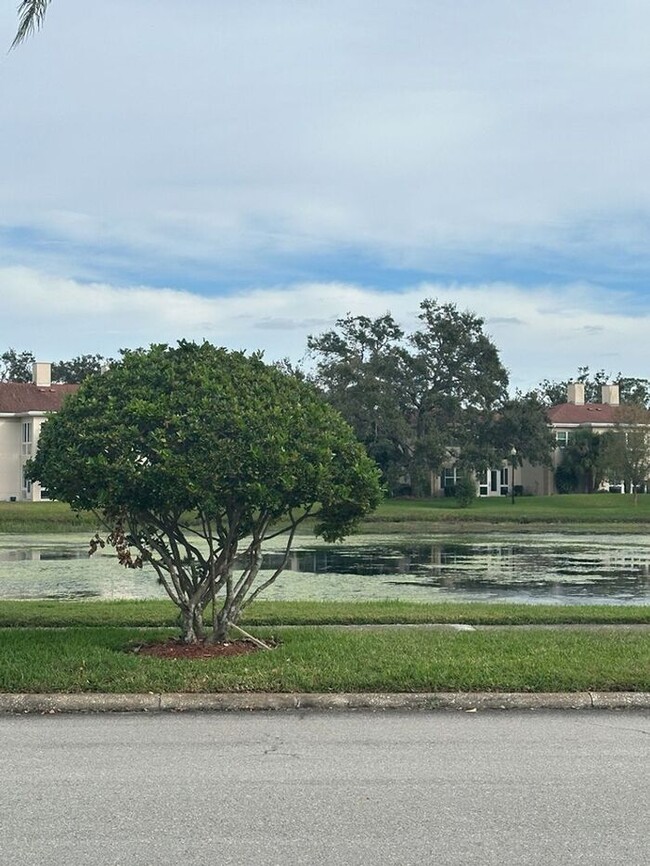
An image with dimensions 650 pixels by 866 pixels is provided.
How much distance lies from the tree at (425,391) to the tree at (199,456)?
57.8 metres

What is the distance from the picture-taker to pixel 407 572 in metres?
27.8

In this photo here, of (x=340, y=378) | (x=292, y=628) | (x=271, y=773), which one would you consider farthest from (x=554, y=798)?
(x=340, y=378)

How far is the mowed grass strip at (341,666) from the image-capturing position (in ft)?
31.8

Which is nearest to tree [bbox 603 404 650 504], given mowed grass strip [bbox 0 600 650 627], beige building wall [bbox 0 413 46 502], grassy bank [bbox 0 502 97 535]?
grassy bank [bbox 0 502 97 535]

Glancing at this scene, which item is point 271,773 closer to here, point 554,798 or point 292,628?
point 554,798

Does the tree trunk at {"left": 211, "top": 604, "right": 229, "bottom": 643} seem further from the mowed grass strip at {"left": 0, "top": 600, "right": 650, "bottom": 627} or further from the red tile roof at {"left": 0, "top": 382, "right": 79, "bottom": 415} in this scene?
the red tile roof at {"left": 0, "top": 382, "right": 79, "bottom": 415}

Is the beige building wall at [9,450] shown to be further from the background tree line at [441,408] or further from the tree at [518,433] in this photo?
the tree at [518,433]

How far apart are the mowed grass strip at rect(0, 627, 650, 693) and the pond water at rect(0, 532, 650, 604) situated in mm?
9498

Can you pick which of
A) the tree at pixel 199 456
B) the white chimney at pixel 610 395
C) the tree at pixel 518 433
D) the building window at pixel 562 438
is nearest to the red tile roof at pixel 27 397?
the tree at pixel 518 433

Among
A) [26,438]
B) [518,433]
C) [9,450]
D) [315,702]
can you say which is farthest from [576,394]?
[315,702]

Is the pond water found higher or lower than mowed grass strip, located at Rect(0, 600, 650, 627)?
lower

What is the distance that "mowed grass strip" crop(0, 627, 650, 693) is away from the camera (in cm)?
970

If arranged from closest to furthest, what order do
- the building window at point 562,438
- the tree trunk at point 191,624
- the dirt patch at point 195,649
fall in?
1. the dirt patch at point 195,649
2. the tree trunk at point 191,624
3. the building window at point 562,438

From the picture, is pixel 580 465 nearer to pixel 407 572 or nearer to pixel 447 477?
pixel 447 477
